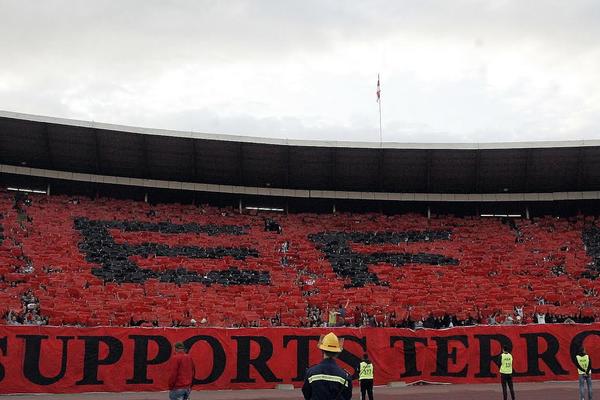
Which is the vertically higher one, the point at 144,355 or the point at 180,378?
the point at 180,378

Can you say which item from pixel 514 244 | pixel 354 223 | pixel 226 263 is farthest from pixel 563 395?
pixel 354 223

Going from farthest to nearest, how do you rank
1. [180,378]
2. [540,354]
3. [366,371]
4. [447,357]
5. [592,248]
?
1. [592,248]
2. [540,354]
3. [447,357]
4. [366,371]
5. [180,378]

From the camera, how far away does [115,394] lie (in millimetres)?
16391

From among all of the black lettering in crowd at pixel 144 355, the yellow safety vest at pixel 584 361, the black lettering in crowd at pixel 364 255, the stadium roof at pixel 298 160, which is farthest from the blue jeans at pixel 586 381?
the stadium roof at pixel 298 160

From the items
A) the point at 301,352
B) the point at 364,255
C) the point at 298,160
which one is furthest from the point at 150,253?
the point at 301,352

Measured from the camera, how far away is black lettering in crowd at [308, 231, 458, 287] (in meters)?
34.5

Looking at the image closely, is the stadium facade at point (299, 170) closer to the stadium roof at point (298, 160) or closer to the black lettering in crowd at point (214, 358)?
the stadium roof at point (298, 160)

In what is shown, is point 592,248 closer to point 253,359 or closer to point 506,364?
point 506,364

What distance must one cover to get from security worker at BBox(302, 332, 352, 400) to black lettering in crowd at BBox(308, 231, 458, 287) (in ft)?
85.9

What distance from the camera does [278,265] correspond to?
3500 centimetres

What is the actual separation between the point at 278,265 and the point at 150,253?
279 inches

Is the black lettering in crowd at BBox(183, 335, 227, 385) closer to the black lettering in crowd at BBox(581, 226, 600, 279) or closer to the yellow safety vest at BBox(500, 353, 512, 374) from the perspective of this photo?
the yellow safety vest at BBox(500, 353, 512, 374)

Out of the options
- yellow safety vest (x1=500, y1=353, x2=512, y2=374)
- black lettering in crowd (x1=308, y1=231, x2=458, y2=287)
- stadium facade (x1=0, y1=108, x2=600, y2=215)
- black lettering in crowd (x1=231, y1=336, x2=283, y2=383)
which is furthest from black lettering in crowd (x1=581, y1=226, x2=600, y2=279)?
black lettering in crowd (x1=231, y1=336, x2=283, y2=383)

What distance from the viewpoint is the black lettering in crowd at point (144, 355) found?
1670 centimetres
